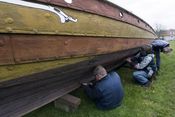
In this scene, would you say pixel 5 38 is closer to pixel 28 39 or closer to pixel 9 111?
pixel 28 39

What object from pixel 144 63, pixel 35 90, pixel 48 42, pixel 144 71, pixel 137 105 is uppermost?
pixel 48 42

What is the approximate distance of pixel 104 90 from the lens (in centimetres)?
400

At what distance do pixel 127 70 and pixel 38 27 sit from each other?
4.69 meters

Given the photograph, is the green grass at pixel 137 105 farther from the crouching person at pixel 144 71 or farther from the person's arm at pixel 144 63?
the person's arm at pixel 144 63

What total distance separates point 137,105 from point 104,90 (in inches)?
31.3

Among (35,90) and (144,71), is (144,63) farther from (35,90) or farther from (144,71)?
(35,90)

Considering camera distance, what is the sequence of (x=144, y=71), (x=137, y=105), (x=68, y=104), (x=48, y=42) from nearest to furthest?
(x=48, y=42), (x=68, y=104), (x=137, y=105), (x=144, y=71)

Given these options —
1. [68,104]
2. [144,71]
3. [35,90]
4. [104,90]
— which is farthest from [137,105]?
[35,90]

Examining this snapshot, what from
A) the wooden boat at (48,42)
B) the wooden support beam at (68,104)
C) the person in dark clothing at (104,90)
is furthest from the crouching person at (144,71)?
the wooden support beam at (68,104)

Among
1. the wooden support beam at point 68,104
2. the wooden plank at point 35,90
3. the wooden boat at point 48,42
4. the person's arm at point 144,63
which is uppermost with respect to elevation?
the wooden boat at point 48,42

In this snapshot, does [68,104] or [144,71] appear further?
[144,71]

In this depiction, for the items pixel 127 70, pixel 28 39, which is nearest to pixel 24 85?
pixel 28 39

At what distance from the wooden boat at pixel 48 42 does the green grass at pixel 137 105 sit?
23.6 inches

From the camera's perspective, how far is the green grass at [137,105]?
397 cm
